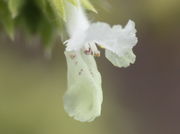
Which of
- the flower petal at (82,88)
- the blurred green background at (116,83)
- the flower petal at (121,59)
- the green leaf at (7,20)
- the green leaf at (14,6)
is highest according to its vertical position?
the blurred green background at (116,83)

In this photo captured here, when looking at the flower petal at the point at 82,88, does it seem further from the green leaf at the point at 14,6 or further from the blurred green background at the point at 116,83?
the blurred green background at the point at 116,83

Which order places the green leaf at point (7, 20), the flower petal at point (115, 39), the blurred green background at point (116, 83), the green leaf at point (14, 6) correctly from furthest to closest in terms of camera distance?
1. the blurred green background at point (116, 83)
2. the green leaf at point (7, 20)
3. the green leaf at point (14, 6)
4. the flower petal at point (115, 39)

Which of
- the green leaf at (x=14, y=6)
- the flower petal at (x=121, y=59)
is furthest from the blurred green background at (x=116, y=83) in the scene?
the flower petal at (x=121, y=59)

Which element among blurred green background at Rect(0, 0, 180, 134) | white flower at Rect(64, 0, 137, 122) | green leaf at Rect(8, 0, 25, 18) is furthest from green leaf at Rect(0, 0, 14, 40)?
blurred green background at Rect(0, 0, 180, 134)

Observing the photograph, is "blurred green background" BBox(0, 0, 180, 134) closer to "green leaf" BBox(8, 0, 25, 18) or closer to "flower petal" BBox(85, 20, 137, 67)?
"green leaf" BBox(8, 0, 25, 18)

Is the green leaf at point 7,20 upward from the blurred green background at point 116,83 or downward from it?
downward

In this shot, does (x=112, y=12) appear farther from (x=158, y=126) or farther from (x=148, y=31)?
(x=158, y=126)
